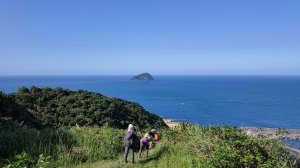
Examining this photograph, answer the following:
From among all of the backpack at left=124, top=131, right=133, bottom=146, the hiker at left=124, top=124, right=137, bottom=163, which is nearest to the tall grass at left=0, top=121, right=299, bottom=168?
the hiker at left=124, top=124, right=137, bottom=163

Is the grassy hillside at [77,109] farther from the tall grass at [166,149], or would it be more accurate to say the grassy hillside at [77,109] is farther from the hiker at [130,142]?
the hiker at [130,142]

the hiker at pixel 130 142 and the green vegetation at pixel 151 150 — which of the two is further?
the hiker at pixel 130 142

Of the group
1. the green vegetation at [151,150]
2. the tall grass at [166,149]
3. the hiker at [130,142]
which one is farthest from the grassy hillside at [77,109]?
the hiker at [130,142]

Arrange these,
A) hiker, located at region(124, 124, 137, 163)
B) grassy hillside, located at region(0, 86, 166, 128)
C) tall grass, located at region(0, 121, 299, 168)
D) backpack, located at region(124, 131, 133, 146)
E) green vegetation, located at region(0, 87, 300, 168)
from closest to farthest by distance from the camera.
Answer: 1. green vegetation, located at region(0, 87, 300, 168)
2. tall grass, located at region(0, 121, 299, 168)
3. hiker, located at region(124, 124, 137, 163)
4. backpack, located at region(124, 131, 133, 146)
5. grassy hillside, located at region(0, 86, 166, 128)

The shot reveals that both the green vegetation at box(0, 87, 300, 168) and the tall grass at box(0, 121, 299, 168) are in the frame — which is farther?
the tall grass at box(0, 121, 299, 168)

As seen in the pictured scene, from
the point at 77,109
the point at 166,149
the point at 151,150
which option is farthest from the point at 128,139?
the point at 77,109

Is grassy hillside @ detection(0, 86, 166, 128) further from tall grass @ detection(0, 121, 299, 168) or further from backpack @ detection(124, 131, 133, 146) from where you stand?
backpack @ detection(124, 131, 133, 146)

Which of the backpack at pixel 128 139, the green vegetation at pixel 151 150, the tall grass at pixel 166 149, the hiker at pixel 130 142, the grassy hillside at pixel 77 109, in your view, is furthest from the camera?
the grassy hillside at pixel 77 109

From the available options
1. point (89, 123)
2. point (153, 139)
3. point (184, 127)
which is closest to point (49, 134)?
point (153, 139)

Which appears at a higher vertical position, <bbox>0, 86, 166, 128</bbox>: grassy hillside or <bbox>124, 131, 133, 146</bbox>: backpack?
<bbox>124, 131, 133, 146</bbox>: backpack

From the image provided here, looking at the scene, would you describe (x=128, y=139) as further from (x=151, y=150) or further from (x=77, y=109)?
(x=77, y=109)

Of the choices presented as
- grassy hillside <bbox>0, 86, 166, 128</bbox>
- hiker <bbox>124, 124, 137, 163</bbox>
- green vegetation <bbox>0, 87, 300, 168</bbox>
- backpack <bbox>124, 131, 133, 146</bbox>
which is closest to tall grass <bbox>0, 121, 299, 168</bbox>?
green vegetation <bbox>0, 87, 300, 168</bbox>

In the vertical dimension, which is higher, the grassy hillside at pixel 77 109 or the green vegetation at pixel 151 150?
the green vegetation at pixel 151 150

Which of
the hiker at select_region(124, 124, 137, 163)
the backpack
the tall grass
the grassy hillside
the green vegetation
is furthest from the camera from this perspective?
the grassy hillside
